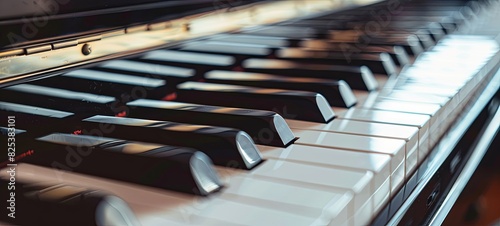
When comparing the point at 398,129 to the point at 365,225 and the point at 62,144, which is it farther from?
the point at 62,144

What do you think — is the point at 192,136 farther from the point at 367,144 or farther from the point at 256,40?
the point at 256,40

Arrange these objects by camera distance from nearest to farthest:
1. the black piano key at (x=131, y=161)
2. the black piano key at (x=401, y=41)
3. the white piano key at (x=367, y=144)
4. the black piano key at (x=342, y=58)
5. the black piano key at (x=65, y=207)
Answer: the black piano key at (x=65, y=207), the black piano key at (x=131, y=161), the white piano key at (x=367, y=144), the black piano key at (x=342, y=58), the black piano key at (x=401, y=41)

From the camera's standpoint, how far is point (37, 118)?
62 cm

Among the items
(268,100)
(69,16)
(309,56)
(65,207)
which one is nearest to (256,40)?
(309,56)

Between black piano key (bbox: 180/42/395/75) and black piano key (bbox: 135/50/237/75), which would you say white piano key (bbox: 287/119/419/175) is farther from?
black piano key (bbox: 180/42/395/75)

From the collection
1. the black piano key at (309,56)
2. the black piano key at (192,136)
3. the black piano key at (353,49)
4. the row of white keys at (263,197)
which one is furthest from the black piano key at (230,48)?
the row of white keys at (263,197)

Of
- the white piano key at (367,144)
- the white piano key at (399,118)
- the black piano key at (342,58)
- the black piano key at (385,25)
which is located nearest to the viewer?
the white piano key at (367,144)

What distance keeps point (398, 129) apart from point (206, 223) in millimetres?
378

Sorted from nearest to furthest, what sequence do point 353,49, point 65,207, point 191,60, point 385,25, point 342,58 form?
point 65,207, point 191,60, point 342,58, point 353,49, point 385,25

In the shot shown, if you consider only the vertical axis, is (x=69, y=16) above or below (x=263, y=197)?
above

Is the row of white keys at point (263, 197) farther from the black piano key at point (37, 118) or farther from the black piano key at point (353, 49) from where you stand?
the black piano key at point (353, 49)

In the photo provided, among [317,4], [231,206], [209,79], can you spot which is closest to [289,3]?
[317,4]

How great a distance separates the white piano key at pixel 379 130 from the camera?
2.40 feet

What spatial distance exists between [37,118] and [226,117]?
0.23 metres
